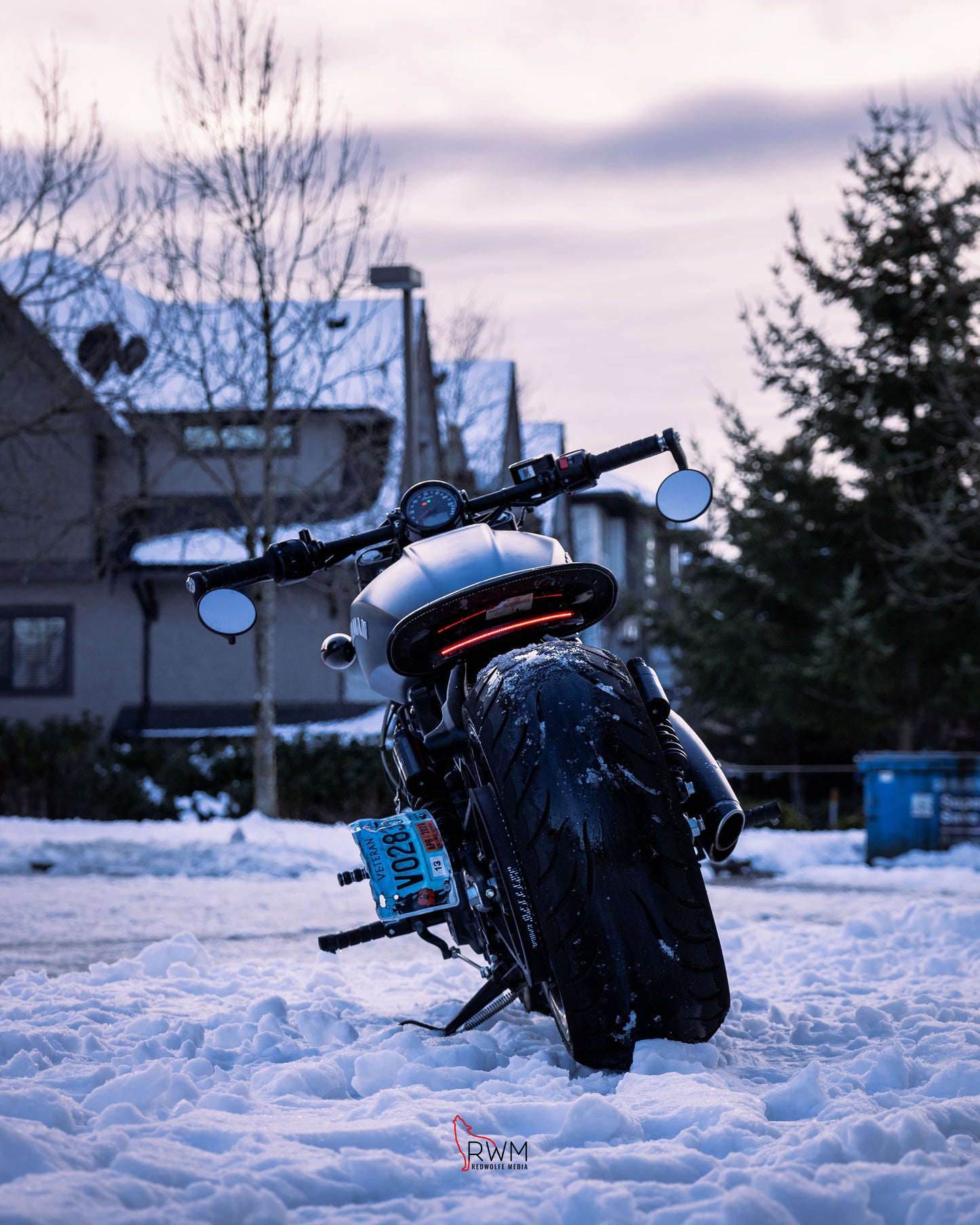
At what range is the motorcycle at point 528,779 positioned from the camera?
9.93 ft

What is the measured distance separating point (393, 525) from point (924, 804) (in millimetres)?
9554

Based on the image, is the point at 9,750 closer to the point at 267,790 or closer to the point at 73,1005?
the point at 267,790

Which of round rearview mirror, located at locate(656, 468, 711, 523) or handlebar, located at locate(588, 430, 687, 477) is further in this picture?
handlebar, located at locate(588, 430, 687, 477)

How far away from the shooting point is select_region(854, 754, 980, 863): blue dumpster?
12.2 m

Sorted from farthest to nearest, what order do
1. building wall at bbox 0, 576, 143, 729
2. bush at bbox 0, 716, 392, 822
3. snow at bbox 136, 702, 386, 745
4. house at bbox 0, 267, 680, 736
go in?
building wall at bbox 0, 576, 143, 729 < house at bbox 0, 267, 680, 736 < snow at bbox 136, 702, 386, 745 < bush at bbox 0, 716, 392, 822

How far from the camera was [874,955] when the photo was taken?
525 cm

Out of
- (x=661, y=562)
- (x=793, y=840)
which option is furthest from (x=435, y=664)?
(x=661, y=562)

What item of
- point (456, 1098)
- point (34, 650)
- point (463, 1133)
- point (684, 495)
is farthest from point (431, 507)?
point (34, 650)

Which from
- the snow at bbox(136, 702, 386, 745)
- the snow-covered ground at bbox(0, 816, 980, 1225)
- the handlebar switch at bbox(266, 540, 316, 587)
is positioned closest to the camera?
the snow-covered ground at bbox(0, 816, 980, 1225)

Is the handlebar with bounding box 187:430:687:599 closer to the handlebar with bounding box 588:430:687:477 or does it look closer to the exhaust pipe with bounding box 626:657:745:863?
the handlebar with bounding box 588:430:687:477

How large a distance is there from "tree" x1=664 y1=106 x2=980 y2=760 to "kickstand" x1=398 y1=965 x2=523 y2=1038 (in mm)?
15767

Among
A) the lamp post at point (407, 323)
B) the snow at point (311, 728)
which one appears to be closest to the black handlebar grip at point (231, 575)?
the lamp post at point (407, 323)

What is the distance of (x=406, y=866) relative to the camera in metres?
3.45

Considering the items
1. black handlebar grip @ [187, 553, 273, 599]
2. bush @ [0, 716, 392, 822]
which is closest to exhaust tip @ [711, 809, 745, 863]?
black handlebar grip @ [187, 553, 273, 599]
